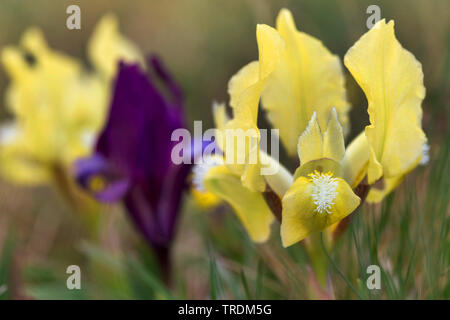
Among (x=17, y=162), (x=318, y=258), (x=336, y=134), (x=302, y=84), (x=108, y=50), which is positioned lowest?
(x=318, y=258)

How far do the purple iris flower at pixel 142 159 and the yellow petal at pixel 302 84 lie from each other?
30cm

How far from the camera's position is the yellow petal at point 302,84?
791 millimetres

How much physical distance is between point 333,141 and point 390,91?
3.5 inches

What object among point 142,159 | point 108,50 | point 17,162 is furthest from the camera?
point 17,162

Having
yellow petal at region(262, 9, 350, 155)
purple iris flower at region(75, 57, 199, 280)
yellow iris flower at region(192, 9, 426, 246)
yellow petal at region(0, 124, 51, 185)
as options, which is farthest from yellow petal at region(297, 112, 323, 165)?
yellow petal at region(0, 124, 51, 185)

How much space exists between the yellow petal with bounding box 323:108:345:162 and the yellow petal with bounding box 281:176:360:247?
0.11ft

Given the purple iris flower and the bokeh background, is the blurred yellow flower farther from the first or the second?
the purple iris flower

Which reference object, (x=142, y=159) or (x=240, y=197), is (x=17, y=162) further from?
(x=240, y=197)

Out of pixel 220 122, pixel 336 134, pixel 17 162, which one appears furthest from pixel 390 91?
pixel 17 162

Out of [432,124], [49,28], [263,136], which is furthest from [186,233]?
[49,28]

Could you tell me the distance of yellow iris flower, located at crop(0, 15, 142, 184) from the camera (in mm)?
1362

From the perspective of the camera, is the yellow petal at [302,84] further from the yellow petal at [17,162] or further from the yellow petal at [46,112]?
the yellow petal at [17,162]

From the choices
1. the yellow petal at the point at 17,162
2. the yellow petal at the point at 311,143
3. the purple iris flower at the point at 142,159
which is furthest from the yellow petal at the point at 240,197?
the yellow petal at the point at 17,162

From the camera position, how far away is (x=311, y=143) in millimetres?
703
